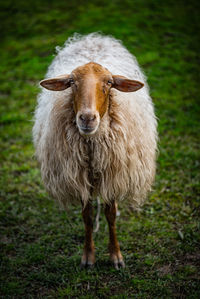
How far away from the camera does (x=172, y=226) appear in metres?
3.82

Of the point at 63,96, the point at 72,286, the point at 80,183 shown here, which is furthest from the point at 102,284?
the point at 63,96

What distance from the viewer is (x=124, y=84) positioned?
8.91ft

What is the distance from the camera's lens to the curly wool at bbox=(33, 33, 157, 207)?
2824 mm

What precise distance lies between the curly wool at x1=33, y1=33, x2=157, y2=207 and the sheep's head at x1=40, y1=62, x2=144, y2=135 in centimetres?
15

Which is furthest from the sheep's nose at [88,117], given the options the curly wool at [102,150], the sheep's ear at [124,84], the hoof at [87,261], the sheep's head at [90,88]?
the hoof at [87,261]

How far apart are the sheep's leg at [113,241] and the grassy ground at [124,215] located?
0.09 metres

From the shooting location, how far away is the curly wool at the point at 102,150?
2824mm

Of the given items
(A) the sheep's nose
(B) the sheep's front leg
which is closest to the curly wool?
(B) the sheep's front leg

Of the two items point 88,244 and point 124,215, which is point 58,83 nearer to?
Answer: point 88,244

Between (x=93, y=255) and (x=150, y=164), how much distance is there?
3.81 feet

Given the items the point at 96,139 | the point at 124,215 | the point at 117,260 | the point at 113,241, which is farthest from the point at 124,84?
the point at 124,215

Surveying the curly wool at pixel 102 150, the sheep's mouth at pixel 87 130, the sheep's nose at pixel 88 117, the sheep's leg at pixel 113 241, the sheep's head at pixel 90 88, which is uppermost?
the sheep's head at pixel 90 88

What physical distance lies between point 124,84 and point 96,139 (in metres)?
0.55

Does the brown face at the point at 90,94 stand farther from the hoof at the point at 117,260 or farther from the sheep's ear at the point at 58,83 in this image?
the hoof at the point at 117,260
